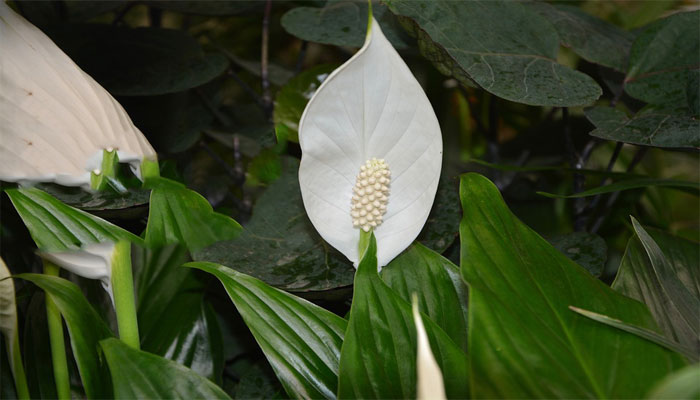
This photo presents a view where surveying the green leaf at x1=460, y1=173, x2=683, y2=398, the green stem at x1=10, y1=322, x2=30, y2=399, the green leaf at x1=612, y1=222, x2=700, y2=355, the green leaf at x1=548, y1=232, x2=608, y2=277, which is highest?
the green leaf at x1=460, y1=173, x2=683, y2=398

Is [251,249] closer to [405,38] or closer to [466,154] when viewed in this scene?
[405,38]

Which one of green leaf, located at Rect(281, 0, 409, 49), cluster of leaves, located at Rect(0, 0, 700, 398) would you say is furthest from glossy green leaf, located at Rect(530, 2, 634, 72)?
green leaf, located at Rect(281, 0, 409, 49)

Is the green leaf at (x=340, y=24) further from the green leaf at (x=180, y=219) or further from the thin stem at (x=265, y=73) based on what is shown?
the green leaf at (x=180, y=219)

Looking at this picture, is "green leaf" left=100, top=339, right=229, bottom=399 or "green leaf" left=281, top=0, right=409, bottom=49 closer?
"green leaf" left=100, top=339, right=229, bottom=399

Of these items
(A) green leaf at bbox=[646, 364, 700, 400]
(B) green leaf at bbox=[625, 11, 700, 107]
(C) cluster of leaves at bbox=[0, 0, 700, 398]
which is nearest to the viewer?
(A) green leaf at bbox=[646, 364, 700, 400]

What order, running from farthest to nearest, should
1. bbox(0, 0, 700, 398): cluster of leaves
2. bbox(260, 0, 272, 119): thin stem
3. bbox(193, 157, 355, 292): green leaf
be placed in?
bbox(260, 0, 272, 119): thin stem
bbox(193, 157, 355, 292): green leaf
bbox(0, 0, 700, 398): cluster of leaves

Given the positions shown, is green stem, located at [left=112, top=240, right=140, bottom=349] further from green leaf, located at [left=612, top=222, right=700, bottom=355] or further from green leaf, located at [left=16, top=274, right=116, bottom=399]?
green leaf, located at [left=612, top=222, right=700, bottom=355]

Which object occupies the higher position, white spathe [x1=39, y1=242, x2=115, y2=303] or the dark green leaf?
white spathe [x1=39, y1=242, x2=115, y2=303]

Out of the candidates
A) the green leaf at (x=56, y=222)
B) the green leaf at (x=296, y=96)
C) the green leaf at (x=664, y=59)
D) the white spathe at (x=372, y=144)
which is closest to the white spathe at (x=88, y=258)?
the green leaf at (x=56, y=222)
